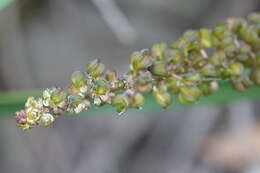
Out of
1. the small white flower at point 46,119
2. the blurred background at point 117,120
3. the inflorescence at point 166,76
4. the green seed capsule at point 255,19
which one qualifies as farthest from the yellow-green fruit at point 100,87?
the blurred background at point 117,120

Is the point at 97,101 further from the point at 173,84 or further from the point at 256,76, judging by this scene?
the point at 256,76

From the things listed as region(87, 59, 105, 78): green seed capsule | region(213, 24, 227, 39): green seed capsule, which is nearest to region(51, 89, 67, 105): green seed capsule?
region(87, 59, 105, 78): green seed capsule

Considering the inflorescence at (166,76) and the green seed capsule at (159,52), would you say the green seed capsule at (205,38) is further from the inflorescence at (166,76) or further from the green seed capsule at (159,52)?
the green seed capsule at (159,52)

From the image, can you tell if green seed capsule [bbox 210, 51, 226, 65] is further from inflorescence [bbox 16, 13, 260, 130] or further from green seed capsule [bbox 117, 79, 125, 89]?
green seed capsule [bbox 117, 79, 125, 89]

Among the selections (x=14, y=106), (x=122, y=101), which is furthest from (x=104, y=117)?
(x=122, y=101)

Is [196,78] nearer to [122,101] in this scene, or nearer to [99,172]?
[122,101]

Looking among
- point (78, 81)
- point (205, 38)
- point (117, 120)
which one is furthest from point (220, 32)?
point (117, 120)
